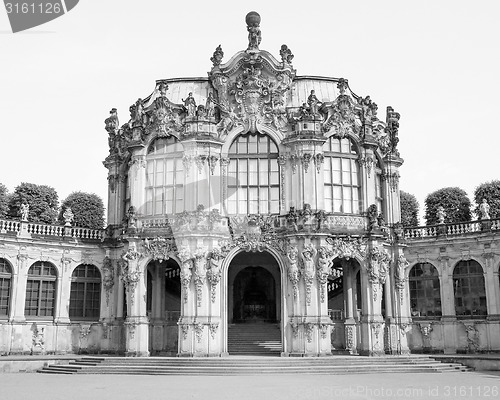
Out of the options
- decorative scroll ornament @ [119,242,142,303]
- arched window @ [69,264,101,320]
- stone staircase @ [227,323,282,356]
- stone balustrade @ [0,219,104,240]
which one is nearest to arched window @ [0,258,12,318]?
stone balustrade @ [0,219,104,240]

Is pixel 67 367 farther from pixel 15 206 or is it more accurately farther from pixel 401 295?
pixel 15 206

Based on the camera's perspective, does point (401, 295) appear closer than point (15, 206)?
Yes

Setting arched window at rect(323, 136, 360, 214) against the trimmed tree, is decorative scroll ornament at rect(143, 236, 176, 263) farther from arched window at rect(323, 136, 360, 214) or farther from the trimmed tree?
the trimmed tree

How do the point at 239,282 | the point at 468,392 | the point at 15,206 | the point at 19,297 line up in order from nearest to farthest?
1. the point at 468,392
2. the point at 19,297
3. the point at 239,282
4. the point at 15,206

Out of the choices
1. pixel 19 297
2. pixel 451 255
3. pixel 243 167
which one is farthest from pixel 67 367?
pixel 451 255

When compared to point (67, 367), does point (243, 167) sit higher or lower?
higher

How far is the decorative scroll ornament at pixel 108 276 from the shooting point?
38.0 metres

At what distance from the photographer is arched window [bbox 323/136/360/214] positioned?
118 feet

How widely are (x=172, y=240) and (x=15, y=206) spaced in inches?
900

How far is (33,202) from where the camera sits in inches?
2046

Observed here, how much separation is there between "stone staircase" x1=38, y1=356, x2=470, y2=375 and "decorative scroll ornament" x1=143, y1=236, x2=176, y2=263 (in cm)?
587

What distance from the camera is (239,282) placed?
42.2 metres

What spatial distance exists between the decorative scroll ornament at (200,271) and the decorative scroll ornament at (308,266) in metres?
5.26

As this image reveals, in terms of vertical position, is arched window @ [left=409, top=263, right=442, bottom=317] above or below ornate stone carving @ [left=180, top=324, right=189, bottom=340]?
above
